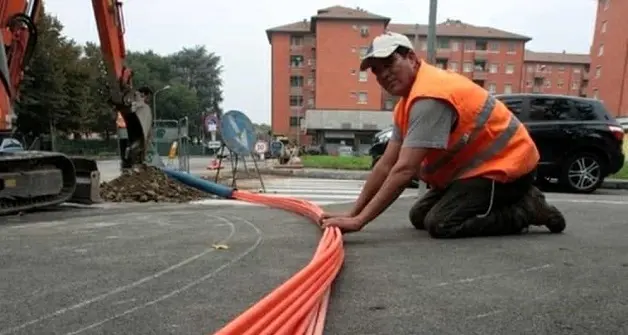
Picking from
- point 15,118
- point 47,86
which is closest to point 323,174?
point 15,118

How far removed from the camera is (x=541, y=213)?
372 centimetres

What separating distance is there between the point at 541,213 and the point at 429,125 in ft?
3.80

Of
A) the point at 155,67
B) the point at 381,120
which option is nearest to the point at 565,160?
the point at 381,120

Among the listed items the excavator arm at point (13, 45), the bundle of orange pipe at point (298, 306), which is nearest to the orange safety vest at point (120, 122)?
the excavator arm at point (13, 45)

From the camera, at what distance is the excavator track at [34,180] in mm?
5922

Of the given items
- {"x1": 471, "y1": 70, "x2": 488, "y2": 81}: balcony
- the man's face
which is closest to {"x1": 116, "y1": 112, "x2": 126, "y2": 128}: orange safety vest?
the man's face

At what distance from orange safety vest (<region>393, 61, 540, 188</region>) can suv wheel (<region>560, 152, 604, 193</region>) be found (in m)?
6.40

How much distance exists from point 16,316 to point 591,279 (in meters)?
2.35

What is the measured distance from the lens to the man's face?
3.35m

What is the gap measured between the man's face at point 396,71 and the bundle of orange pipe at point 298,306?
1166 millimetres

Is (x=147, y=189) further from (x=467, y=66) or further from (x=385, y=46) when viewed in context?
(x=467, y=66)

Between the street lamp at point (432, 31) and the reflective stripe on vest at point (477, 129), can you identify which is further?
the street lamp at point (432, 31)

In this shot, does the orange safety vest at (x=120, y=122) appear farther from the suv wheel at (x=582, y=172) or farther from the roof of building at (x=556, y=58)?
the roof of building at (x=556, y=58)

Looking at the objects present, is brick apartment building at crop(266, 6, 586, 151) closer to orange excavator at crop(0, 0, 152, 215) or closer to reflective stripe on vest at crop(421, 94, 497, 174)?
orange excavator at crop(0, 0, 152, 215)
